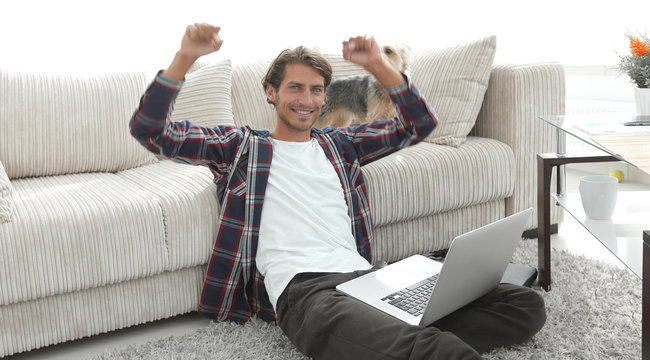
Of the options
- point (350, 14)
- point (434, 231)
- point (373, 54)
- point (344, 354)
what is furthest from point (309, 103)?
point (350, 14)

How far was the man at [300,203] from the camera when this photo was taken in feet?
4.95

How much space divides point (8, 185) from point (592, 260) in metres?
1.84

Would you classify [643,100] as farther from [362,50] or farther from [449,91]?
[362,50]

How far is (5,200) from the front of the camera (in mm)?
1670

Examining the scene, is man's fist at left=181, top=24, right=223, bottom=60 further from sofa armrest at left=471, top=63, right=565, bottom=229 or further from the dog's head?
sofa armrest at left=471, top=63, right=565, bottom=229

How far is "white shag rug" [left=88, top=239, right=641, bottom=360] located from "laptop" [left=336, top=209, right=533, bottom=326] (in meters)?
0.21

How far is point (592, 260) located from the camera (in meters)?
2.23

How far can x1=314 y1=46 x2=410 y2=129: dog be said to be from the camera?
2.36m

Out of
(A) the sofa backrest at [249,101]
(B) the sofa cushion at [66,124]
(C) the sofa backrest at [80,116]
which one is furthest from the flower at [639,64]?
(B) the sofa cushion at [66,124]

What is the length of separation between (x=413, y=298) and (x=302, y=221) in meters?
0.35

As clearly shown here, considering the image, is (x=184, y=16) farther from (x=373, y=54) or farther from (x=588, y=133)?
(x=588, y=133)

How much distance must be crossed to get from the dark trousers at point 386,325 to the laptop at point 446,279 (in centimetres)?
4

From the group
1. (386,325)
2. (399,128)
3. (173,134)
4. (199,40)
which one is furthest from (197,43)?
(386,325)

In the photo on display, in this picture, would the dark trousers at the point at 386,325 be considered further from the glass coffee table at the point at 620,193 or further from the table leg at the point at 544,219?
the table leg at the point at 544,219
